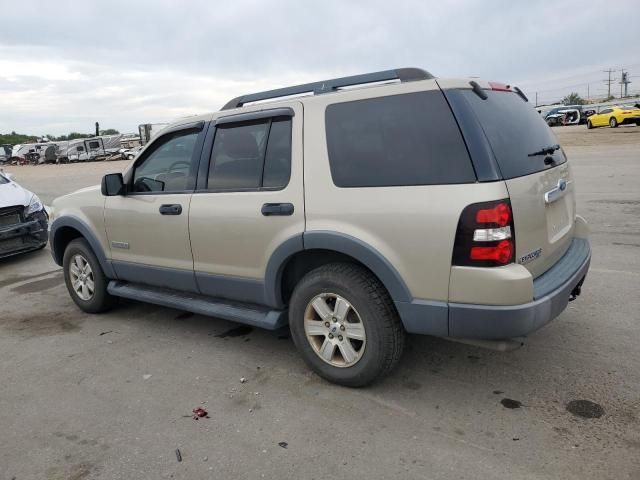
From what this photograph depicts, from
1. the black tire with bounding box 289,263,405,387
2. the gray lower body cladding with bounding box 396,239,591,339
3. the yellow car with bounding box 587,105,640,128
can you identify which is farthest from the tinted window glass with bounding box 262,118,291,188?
the yellow car with bounding box 587,105,640,128

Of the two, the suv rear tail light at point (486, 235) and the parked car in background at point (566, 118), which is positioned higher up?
the parked car in background at point (566, 118)

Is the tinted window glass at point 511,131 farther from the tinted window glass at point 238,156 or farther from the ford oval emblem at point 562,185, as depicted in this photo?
the tinted window glass at point 238,156

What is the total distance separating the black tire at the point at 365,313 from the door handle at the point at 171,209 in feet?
4.13

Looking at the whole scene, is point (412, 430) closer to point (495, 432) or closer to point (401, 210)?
point (495, 432)

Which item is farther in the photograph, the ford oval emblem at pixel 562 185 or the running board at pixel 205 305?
the running board at pixel 205 305

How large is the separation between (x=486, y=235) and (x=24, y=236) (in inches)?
284

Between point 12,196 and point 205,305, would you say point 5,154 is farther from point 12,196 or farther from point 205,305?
point 205,305

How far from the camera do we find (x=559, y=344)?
3.80m

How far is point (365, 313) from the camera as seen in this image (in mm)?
3131

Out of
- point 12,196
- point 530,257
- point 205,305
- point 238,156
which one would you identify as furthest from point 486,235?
point 12,196

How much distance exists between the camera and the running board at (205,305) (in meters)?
3.66

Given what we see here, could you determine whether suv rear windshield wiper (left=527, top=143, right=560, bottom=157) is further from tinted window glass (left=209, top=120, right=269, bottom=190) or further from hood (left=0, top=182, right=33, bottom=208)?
hood (left=0, top=182, right=33, bottom=208)

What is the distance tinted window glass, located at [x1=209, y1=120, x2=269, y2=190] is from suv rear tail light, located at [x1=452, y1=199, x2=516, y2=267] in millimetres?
1503

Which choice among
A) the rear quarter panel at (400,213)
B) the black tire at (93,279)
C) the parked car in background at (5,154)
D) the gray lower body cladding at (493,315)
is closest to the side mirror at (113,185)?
the black tire at (93,279)
